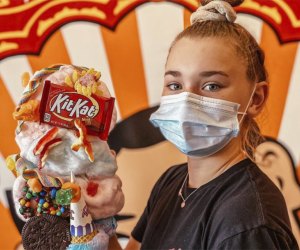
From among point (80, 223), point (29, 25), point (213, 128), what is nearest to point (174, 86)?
point (213, 128)

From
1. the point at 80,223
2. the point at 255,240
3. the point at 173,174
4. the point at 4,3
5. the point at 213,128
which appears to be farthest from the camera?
the point at 4,3

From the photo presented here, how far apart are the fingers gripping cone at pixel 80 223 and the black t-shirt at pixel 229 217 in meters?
0.22

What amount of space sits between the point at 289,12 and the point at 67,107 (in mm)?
1080

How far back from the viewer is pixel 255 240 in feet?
2.96

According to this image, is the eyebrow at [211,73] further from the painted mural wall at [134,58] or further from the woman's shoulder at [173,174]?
the painted mural wall at [134,58]

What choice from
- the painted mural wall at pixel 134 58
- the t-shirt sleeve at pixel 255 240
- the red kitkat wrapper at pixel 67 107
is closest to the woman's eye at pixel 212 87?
the red kitkat wrapper at pixel 67 107

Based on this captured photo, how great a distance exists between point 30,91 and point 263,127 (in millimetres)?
1008

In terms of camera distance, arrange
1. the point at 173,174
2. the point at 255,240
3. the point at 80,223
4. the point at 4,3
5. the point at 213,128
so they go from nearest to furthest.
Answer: the point at 255,240
the point at 80,223
the point at 213,128
the point at 173,174
the point at 4,3

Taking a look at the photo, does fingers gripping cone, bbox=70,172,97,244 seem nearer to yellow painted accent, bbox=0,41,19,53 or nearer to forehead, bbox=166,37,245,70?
forehead, bbox=166,37,245,70

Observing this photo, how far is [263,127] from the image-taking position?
1.71 metres

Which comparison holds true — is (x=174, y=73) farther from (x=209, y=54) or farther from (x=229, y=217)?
(x=229, y=217)

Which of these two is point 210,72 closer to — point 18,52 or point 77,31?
point 77,31

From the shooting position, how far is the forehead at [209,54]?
109 centimetres

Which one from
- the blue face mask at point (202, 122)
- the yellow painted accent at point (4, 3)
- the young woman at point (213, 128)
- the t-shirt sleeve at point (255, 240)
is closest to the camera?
the t-shirt sleeve at point (255, 240)
